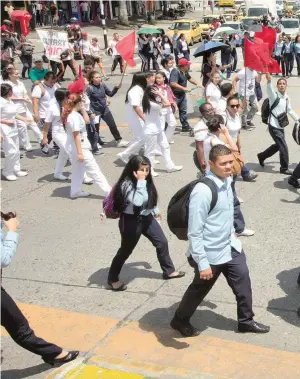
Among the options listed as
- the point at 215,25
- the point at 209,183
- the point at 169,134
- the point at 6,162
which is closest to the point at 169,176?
the point at 169,134

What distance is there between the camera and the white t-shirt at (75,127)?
814 centimetres

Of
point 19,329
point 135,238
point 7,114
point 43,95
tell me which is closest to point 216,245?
point 135,238

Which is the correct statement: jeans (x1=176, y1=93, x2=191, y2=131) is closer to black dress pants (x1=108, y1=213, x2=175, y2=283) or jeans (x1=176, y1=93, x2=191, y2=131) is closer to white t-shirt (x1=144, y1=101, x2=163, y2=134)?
white t-shirt (x1=144, y1=101, x2=163, y2=134)

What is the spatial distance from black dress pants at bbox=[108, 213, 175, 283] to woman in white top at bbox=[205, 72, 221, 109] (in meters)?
5.21

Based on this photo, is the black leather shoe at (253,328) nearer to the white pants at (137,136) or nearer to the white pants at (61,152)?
the white pants at (61,152)

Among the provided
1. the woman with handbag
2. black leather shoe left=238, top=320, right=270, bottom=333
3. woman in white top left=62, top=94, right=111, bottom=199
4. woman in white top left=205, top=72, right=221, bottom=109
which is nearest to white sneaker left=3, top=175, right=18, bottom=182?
woman in white top left=62, top=94, right=111, bottom=199

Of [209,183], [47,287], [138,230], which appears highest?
[209,183]

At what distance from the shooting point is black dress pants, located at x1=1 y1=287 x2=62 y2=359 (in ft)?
13.7

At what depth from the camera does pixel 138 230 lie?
5.51 metres

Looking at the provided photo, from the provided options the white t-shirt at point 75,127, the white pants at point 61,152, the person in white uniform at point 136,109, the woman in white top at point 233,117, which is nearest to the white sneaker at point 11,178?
the white pants at point 61,152

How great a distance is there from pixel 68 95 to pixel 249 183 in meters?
3.09

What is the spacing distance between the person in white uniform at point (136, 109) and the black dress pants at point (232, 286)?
4.91 metres

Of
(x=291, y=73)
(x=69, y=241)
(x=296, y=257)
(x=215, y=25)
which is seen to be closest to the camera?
(x=296, y=257)

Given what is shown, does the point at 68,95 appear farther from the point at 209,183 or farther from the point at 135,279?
the point at 209,183
